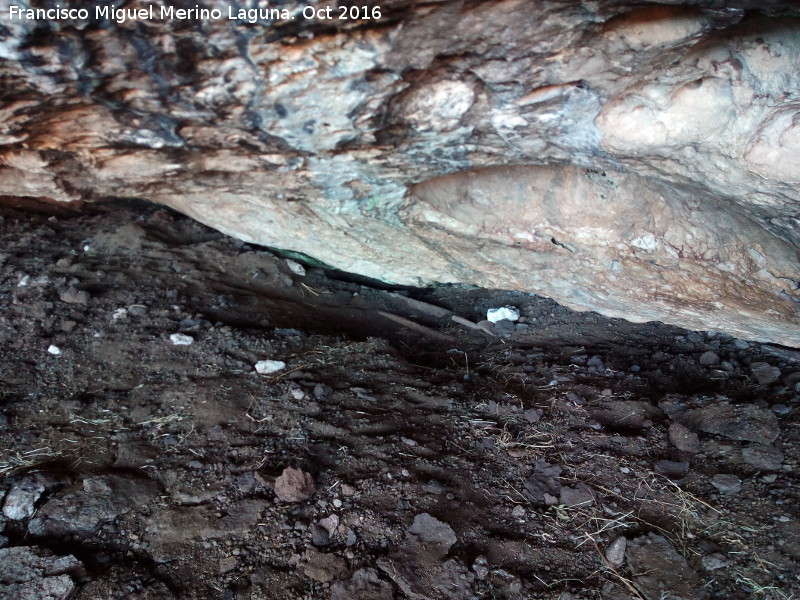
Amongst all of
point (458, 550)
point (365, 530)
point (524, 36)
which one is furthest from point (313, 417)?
point (524, 36)

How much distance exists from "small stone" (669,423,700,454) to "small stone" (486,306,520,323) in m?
1.52

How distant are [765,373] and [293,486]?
2.71 meters

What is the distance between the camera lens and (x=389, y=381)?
338 cm

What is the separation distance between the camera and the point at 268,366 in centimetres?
332

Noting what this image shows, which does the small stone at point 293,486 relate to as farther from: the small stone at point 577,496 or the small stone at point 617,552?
the small stone at point 617,552

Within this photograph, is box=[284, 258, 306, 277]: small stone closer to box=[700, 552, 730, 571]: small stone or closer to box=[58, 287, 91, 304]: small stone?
box=[58, 287, 91, 304]: small stone

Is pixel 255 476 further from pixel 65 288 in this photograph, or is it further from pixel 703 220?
pixel 703 220

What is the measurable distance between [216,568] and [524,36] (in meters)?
2.28

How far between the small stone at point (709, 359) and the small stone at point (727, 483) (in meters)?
0.97

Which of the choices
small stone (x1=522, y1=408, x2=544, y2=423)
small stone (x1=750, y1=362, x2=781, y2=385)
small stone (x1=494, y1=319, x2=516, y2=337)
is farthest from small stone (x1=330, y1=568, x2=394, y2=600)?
small stone (x1=750, y1=362, x2=781, y2=385)

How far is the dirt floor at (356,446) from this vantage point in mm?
2232

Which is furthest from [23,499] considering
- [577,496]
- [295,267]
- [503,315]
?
[503,315]

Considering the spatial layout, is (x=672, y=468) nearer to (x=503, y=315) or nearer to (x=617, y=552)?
(x=617, y=552)

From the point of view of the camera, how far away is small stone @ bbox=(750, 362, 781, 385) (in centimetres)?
317
